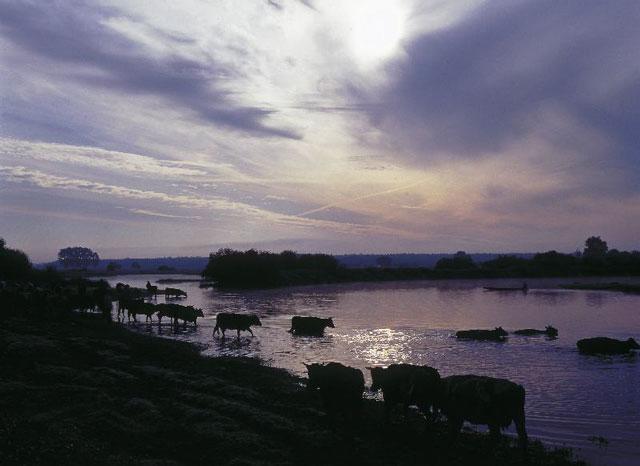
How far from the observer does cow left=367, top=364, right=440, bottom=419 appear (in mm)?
12930

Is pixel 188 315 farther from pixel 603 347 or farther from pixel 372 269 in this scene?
pixel 372 269

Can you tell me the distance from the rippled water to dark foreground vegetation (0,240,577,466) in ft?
9.43

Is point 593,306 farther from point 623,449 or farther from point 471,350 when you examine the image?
point 623,449

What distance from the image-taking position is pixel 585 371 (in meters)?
21.3

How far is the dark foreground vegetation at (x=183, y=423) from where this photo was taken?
31.4 ft

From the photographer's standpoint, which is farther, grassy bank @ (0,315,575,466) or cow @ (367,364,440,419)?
cow @ (367,364,440,419)

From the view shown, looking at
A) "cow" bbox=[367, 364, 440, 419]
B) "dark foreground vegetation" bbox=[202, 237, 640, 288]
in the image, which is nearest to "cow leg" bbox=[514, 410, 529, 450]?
"cow" bbox=[367, 364, 440, 419]

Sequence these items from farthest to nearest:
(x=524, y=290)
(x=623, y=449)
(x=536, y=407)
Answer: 1. (x=524, y=290)
2. (x=536, y=407)
3. (x=623, y=449)

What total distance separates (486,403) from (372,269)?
113 metres

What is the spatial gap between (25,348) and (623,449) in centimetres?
1743

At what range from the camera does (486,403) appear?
1159 cm

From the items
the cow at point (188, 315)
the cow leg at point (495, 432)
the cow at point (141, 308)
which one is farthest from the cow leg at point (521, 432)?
the cow at point (141, 308)

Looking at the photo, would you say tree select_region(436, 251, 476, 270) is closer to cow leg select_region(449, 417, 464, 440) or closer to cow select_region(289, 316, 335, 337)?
cow select_region(289, 316, 335, 337)

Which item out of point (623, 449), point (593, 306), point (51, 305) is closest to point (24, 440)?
point (623, 449)
